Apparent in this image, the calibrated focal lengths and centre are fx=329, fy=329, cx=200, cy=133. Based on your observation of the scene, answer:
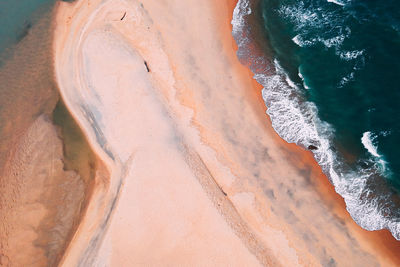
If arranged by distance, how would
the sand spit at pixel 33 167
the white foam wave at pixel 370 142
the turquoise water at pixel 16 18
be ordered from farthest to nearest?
the turquoise water at pixel 16 18 → the white foam wave at pixel 370 142 → the sand spit at pixel 33 167

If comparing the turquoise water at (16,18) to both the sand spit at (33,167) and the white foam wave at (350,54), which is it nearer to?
the sand spit at (33,167)

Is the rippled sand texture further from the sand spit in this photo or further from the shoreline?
the sand spit

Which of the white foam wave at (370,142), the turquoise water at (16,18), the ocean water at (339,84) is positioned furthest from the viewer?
the turquoise water at (16,18)

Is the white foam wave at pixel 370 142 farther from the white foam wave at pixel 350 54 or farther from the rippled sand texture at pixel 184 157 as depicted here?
the white foam wave at pixel 350 54

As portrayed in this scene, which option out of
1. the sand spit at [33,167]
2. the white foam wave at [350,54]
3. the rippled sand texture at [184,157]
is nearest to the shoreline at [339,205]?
the rippled sand texture at [184,157]

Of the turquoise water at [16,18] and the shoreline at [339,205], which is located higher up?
the turquoise water at [16,18]

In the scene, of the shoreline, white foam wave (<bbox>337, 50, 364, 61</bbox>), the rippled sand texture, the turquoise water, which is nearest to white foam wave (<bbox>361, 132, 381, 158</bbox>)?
the shoreline

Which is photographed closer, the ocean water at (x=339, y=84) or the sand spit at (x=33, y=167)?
the sand spit at (x=33, y=167)

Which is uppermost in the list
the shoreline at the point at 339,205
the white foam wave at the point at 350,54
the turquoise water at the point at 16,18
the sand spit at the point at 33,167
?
the turquoise water at the point at 16,18
